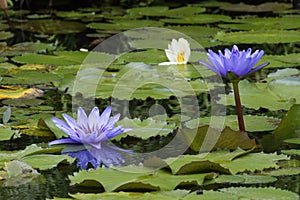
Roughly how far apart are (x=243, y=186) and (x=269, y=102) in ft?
2.30

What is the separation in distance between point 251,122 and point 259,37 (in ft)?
4.66

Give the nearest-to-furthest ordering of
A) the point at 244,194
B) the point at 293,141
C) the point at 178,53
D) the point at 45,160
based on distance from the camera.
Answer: the point at 244,194, the point at 45,160, the point at 293,141, the point at 178,53

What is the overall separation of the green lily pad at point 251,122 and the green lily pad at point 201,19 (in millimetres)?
2012

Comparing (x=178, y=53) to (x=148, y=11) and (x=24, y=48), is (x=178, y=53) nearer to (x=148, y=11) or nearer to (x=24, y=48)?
(x=24, y=48)

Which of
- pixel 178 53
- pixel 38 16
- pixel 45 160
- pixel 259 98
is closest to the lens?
pixel 45 160

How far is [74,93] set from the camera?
2346mm

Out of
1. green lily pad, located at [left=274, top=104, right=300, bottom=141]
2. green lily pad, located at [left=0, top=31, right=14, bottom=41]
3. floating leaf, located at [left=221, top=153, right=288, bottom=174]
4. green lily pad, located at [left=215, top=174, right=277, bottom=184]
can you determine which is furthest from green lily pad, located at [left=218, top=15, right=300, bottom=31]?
green lily pad, located at [left=215, top=174, right=277, bottom=184]

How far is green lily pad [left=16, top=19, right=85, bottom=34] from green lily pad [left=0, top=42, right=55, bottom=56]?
0.55 m

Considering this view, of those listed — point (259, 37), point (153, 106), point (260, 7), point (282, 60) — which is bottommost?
point (153, 106)

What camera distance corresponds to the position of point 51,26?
13.3 ft

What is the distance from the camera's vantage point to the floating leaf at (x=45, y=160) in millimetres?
1609

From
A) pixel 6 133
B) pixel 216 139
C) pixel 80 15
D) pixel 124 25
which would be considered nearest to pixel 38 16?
pixel 80 15

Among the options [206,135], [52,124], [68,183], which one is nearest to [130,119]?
[52,124]

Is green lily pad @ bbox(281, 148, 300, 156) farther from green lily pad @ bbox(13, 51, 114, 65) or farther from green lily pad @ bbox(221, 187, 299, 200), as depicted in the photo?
green lily pad @ bbox(13, 51, 114, 65)
